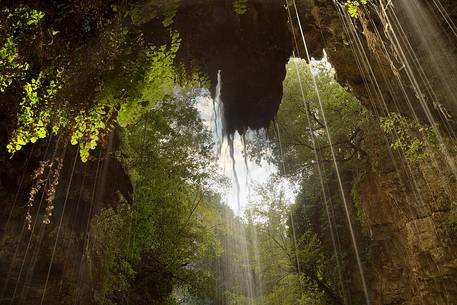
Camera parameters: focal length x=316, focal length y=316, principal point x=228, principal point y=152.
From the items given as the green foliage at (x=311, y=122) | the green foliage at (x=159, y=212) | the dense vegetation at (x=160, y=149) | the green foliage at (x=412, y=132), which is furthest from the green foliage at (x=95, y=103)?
the green foliage at (x=311, y=122)

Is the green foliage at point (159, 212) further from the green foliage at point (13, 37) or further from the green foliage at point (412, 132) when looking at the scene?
the green foliage at point (412, 132)

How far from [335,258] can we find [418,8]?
12220 mm

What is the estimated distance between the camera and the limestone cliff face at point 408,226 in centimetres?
909

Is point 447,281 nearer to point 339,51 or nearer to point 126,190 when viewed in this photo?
point 339,51

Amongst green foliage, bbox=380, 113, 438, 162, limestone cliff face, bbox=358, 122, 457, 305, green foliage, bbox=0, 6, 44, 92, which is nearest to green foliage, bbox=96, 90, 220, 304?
green foliage, bbox=0, 6, 44, 92

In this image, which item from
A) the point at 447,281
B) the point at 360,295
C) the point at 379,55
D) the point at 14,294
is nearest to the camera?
the point at 14,294

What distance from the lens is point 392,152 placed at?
12000 millimetres

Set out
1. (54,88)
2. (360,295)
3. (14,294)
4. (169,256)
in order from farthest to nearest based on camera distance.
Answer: (360,295), (169,256), (14,294), (54,88)

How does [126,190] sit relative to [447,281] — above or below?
above

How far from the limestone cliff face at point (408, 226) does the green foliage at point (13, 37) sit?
8558mm

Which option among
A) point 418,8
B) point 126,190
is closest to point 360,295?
point 126,190

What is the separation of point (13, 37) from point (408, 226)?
38.9 ft

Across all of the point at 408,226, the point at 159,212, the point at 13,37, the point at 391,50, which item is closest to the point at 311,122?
the point at 408,226

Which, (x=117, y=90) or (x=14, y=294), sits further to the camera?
(x=14, y=294)
